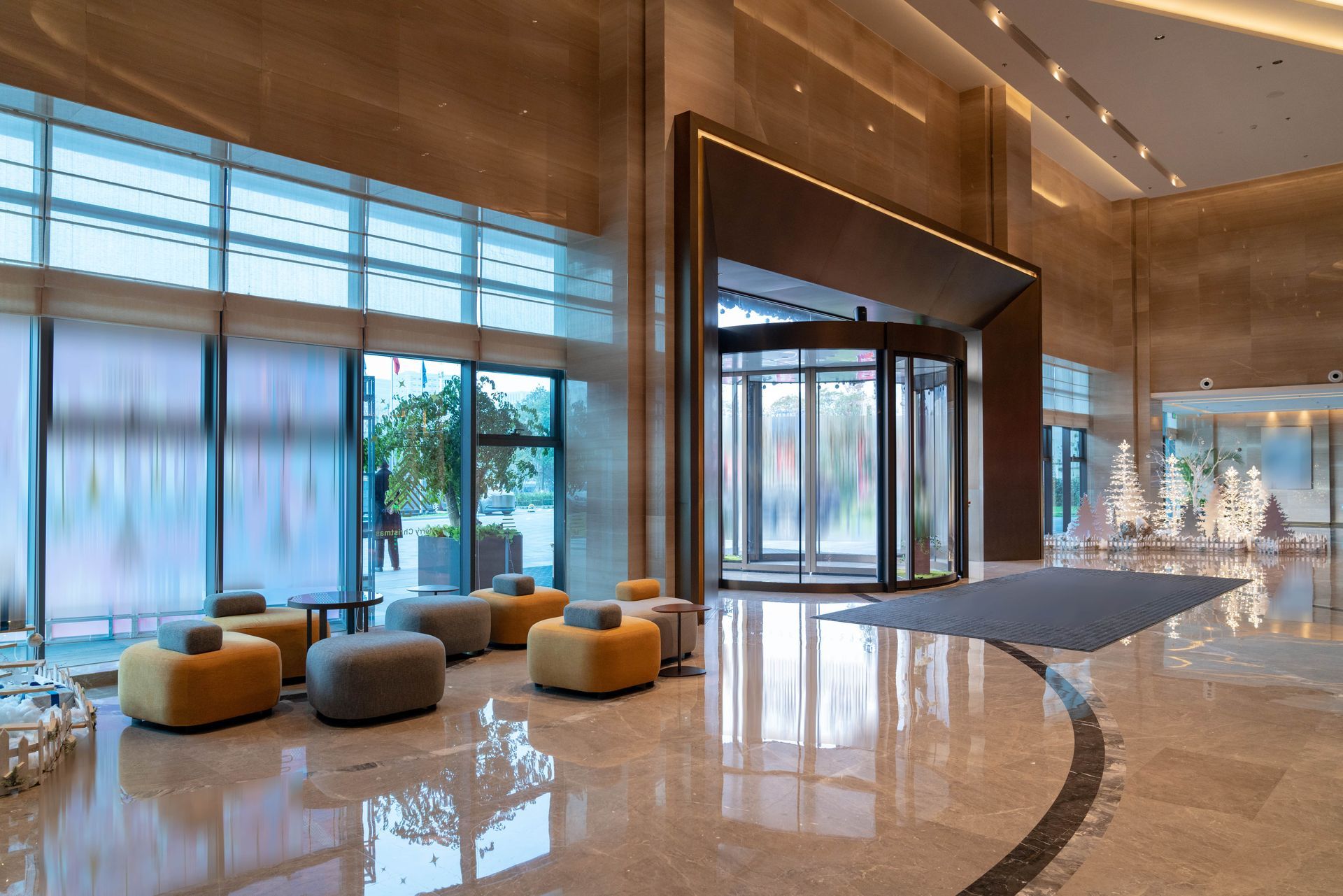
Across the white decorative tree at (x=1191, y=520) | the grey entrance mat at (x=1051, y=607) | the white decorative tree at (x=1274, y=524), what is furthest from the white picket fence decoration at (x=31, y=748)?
the white decorative tree at (x=1274, y=524)

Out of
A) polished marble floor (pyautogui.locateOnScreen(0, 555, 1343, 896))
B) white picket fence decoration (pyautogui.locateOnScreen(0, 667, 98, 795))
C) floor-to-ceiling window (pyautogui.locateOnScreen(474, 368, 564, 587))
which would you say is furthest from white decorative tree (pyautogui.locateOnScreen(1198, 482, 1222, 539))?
white picket fence decoration (pyautogui.locateOnScreen(0, 667, 98, 795))

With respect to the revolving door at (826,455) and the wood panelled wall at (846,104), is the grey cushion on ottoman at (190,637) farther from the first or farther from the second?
the wood panelled wall at (846,104)

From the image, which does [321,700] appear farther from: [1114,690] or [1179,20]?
[1179,20]

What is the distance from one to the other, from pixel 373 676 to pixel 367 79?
5279 mm

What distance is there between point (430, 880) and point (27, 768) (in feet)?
8.01

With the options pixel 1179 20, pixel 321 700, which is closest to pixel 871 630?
pixel 321 700

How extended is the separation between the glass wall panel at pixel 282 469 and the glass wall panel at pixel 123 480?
0.89ft

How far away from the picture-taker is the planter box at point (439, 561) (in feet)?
29.7

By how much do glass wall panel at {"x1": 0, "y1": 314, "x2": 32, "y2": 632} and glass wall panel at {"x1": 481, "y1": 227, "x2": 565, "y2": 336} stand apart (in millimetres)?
4043

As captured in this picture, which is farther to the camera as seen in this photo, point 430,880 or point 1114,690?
point 1114,690

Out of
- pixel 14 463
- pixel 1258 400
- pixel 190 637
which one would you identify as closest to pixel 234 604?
pixel 190 637

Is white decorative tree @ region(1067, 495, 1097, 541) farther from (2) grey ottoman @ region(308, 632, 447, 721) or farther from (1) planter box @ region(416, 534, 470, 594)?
(2) grey ottoman @ region(308, 632, 447, 721)

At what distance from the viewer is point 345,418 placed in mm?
8383

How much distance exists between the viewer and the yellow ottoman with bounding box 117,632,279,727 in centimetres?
526
